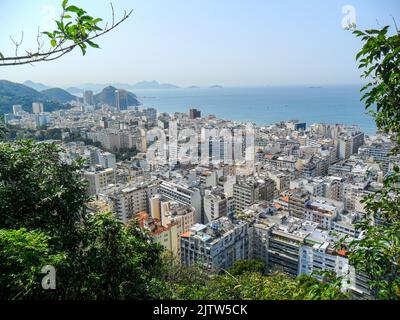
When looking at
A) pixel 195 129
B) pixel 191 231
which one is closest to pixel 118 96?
pixel 195 129

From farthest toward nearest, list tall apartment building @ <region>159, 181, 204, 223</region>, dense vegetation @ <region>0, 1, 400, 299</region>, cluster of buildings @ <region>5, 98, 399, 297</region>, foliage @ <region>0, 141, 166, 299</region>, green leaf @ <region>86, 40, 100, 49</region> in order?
tall apartment building @ <region>159, 181, 204, 223</region> → cluster of buildings @ <region>5, 98, 399, 297</region> → foliage @ <region>0, 141, 166, 299</region> → dense vegetation @ <region>0, 1, 400, 299</region> → green leaf @ <region>86, 40, 100, 49</region>

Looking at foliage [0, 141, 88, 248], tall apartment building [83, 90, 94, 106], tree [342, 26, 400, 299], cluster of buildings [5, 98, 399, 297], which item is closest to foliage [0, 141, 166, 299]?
foliage [0, 141, 88, 248]

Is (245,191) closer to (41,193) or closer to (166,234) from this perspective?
(166,234)

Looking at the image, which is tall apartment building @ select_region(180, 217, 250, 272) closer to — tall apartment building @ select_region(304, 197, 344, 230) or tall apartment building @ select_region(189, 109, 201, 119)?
tall apartment building @ select_region(304, 197, 344, 230)

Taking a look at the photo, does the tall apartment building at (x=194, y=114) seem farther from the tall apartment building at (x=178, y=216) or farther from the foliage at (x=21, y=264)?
the foliage at (x=21, y=264)

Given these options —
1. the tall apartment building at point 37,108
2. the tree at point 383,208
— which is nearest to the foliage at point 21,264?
the tree at point 383,208

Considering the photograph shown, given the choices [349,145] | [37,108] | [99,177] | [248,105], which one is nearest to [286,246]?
[99,177]
